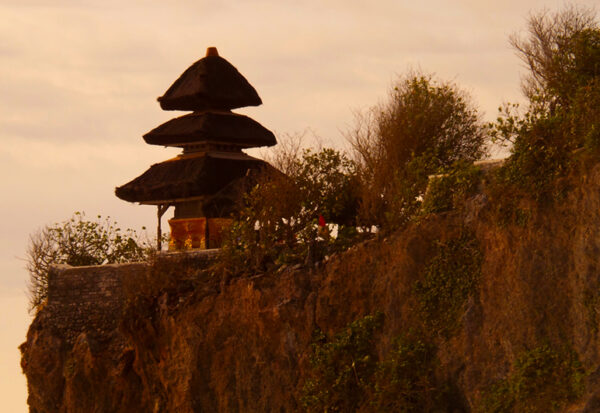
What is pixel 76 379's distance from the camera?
32875 mm

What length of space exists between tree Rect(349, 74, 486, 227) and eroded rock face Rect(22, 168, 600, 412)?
3.72m

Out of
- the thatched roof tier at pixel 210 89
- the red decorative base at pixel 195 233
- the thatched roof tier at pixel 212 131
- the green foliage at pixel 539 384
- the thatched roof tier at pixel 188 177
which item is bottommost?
the green foliage at pixel 539 384

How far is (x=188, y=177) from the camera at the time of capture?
125 feet

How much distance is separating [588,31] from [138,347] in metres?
14.9

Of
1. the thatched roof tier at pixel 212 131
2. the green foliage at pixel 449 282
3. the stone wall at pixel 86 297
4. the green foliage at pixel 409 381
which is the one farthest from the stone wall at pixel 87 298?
the green foliage at pixel 449 282

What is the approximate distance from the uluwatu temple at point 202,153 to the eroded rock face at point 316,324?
6.49 meters

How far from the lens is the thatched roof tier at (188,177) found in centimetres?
3791

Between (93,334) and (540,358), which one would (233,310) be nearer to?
(93,334)

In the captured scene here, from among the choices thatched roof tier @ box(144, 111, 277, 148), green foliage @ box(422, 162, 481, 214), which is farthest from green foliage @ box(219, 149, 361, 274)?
thatched roof tier @ box(144, 111, 277, 148)

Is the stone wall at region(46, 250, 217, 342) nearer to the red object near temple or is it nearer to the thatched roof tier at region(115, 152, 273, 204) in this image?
the red object near temple

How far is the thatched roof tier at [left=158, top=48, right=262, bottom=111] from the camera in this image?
39438mm

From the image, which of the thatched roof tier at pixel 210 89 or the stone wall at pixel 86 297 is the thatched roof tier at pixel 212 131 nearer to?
the thatched roof tier at pixel 210 89

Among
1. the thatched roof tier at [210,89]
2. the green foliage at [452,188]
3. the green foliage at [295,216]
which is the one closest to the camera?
the green foliage at [452,188]

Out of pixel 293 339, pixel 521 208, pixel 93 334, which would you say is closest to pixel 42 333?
pixel 93 334
